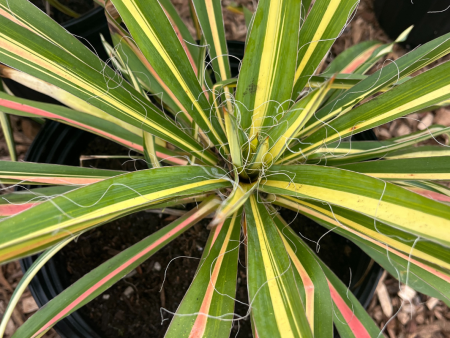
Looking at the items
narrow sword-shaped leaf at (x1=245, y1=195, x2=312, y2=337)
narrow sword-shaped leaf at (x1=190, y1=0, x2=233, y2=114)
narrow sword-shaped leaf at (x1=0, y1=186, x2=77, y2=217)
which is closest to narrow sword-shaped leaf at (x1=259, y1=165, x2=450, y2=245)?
narrow sword-shaped leaf at (x1=245, y1=195, x2=312, y2=337)

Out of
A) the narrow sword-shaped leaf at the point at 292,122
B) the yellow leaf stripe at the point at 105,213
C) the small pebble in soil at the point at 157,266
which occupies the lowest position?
the small pebble in soil at the point at 157,266

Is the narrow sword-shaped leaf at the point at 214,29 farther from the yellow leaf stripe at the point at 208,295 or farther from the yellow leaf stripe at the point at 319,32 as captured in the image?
the yellow leaf stripe at the point at 208,295

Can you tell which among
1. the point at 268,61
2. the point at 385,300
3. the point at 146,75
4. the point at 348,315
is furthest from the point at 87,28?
the point at 385,300

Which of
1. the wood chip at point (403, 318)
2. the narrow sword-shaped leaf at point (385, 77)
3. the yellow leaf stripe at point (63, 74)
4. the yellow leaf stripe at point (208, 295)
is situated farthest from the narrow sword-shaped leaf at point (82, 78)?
the wood chip at point (403, 318)

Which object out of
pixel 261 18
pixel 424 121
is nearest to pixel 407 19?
pixel 424 121

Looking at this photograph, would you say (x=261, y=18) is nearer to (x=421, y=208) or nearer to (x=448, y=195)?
(x=421, y=208)

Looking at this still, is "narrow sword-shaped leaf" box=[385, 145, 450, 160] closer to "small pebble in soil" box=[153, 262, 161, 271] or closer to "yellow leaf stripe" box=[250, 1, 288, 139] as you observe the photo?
"yellow leaf stripe" box=[250, 1, 288, 139]

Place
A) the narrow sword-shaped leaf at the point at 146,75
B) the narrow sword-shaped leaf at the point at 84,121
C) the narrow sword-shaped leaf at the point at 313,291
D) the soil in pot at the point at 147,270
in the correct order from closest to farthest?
1. the narrow sword-shaped leaf at the point at 313,291
2. the narrow sword-shaped leaf at the point at 84,121
3. the narrow sword-shaped leaf at the point at 146,75
4. the soil in pot at the point at 147,270
